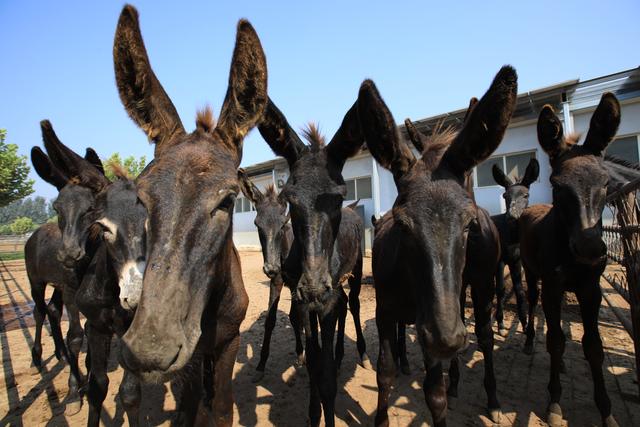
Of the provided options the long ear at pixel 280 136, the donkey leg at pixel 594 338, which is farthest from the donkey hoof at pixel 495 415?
the long ear at pixel 280 136

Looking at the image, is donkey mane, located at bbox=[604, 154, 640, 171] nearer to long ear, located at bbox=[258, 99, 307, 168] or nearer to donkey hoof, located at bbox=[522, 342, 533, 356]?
donkey hoof, located at bbox=[522, 342, 533, 356]

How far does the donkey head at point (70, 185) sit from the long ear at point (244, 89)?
231cm

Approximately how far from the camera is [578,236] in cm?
309

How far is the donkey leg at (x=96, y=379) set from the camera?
3.16 metres

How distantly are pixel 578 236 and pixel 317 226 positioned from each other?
2652 millimetres

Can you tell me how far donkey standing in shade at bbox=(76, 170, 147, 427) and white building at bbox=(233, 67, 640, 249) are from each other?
507cm

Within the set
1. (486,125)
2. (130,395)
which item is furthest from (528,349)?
(130,395)

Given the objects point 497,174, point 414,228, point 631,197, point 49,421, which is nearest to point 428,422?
point 414,228

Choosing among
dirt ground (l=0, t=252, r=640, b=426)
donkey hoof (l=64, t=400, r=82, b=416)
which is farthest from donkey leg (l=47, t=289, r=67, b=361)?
donkey hoof (l=64, t=400, r=82, b=416)

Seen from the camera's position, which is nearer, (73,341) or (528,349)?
(73,341)

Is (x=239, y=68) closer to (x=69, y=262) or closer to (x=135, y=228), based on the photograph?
(x=135, y=228)

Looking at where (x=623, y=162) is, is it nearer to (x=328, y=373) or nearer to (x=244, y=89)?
(x=328, y=373)

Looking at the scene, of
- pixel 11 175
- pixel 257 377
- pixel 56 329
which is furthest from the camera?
pixel 11 175

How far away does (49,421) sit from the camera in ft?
12.5
